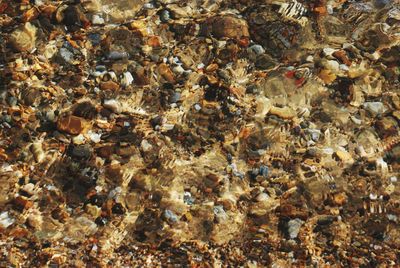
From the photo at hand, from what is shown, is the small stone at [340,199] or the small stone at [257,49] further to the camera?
the small stone at [257,49]

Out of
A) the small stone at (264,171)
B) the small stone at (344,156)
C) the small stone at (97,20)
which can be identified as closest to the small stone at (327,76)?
the small stone at (344,156)

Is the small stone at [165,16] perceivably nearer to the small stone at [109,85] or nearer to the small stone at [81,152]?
the small stone at [109,85]

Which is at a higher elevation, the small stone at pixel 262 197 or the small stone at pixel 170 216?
the small stone at pixel 262 197

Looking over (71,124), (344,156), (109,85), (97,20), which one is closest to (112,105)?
(109,85)

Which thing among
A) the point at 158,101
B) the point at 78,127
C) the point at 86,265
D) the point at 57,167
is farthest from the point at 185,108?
the point at 86,265

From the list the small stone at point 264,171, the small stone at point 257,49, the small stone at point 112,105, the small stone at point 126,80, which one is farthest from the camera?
the small stone at point 257,49

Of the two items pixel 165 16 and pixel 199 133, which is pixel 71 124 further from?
pixel 165 16

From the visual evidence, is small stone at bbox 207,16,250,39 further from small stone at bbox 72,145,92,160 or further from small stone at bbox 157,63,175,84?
small stone at bbox 72,145,92,160

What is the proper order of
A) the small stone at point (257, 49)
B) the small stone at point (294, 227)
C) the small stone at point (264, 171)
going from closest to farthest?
the small stone at point (294, 227) < the small stone at point (264, 171) < the small stone at point (257, 49)

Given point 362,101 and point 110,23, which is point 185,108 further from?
point 362,101
